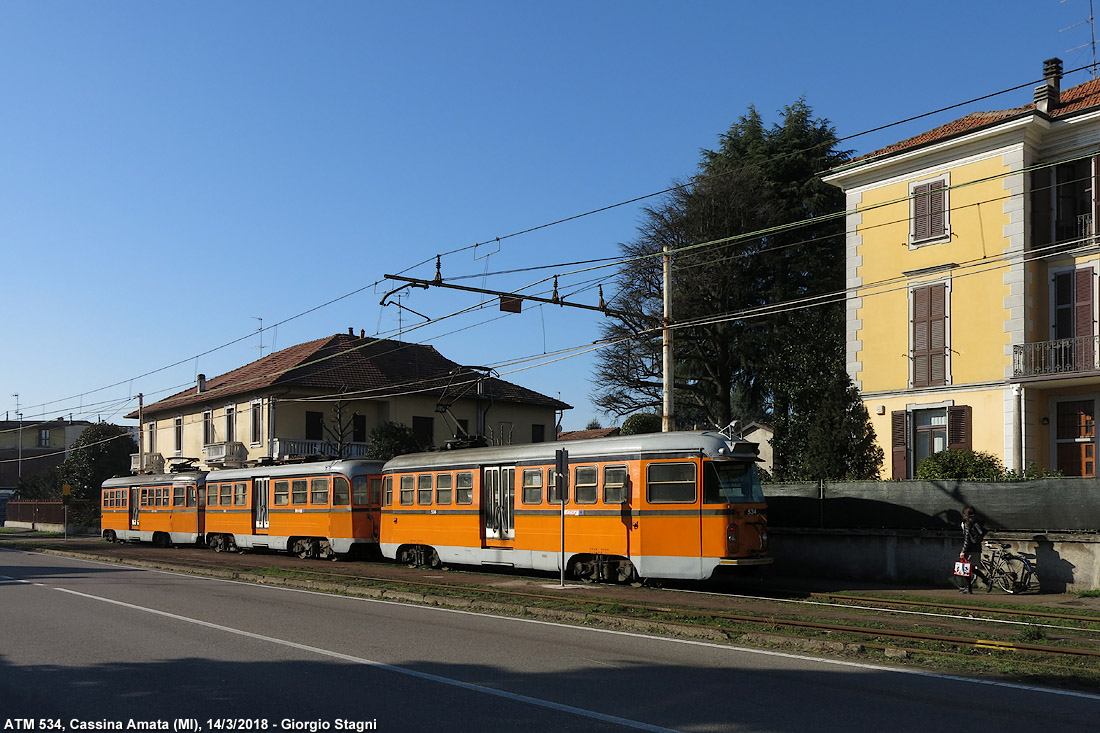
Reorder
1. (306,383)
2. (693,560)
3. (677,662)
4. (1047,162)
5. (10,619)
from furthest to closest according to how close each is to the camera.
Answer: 1. (306,383)
2. (1047,162)
3. (693,560)
4. (10,619)
5. (677,662)

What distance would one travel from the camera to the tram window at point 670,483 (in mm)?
18406

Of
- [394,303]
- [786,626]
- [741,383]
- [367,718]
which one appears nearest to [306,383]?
[741,383]

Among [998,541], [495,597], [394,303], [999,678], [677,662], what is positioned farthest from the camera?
[394,303]

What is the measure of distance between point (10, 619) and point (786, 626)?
1104 cm

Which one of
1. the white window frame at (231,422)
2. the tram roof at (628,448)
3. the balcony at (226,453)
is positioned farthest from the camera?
→ the white window frame at (231,422)

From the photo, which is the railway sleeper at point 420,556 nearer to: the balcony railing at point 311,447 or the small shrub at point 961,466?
the small shrub at point 961,466

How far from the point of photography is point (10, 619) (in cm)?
1469

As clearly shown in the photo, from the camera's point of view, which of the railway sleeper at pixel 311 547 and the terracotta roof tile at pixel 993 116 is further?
the railway sleeper at pixel 311 547

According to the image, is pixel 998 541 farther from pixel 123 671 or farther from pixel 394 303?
pixel 123 671

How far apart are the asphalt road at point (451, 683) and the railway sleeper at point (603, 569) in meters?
5.78

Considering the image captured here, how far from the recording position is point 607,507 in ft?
64.0

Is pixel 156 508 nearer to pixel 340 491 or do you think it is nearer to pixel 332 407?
pixel 332 407

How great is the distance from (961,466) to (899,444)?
2735 mm

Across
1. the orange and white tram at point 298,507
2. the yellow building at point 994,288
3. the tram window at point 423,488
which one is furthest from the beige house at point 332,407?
the yellow building at point 994,288
